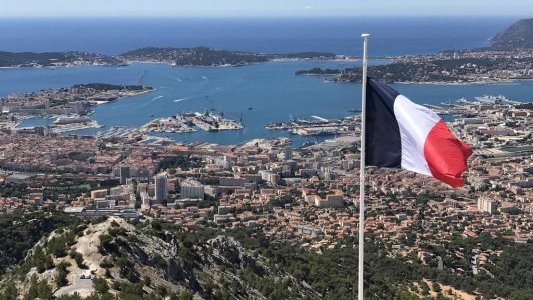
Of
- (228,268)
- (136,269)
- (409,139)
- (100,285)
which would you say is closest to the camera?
(409,139)

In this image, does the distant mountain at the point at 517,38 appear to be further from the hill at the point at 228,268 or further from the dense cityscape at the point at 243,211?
the hill at the point at 228,268

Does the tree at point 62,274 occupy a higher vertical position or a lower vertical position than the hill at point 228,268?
higher

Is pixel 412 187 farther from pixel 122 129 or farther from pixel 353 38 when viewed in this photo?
pixel 353 38

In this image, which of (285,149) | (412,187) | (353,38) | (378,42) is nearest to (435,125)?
(412,187)

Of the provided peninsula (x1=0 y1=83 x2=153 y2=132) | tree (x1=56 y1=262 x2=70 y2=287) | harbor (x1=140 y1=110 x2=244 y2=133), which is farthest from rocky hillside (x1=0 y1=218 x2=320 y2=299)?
peninsula (x1=0 y1=83 x2=153 y2=132)

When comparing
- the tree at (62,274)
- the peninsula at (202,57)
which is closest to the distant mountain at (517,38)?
the peninsula at (202,57)

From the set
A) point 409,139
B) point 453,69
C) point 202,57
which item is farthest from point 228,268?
point 202,57

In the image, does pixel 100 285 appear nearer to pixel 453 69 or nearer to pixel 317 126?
pixel 317 126
